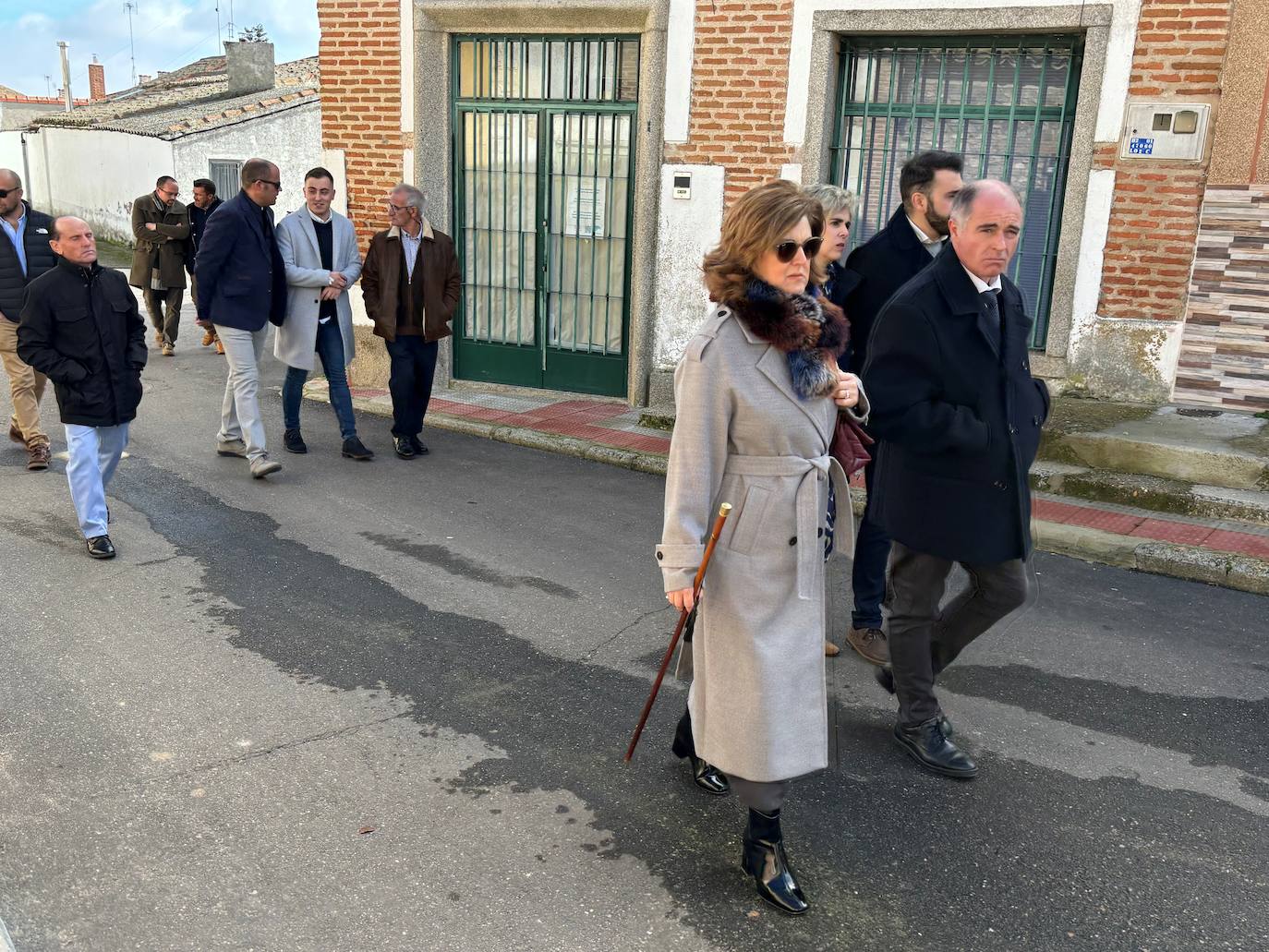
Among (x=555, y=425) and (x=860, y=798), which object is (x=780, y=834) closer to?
(x=860, y=798)

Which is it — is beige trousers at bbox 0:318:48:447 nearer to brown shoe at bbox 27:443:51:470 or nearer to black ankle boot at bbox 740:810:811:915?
brown shoe at bbox 27:443:51:470

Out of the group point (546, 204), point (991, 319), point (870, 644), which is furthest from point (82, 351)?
point (546, 204)

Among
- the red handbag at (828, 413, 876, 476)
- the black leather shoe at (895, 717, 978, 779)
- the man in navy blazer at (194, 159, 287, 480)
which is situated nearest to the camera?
the red handbag at (828, 413, 876, 476)

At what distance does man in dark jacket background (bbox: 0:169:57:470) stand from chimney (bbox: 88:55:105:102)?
57398mm

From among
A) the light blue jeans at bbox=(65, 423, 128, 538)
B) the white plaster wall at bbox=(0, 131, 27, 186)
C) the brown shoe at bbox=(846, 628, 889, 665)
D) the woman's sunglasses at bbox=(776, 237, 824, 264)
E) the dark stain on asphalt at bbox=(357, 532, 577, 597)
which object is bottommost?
the dark stain on asphalt at bbox=(357, 532, 577, 597)

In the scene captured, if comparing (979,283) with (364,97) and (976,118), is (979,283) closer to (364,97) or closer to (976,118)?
(976,118)

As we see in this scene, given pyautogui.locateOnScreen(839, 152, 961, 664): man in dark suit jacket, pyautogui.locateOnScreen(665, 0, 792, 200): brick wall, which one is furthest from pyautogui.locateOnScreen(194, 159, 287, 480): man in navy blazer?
pyautogui.locateOnScreen(839, 152, 961, 664): man in dark suit jacket

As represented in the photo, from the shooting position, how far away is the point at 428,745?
412 cm

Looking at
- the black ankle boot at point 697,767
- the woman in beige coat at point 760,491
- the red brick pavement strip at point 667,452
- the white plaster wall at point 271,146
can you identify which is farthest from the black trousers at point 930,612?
the white plaster wall at point 271,146

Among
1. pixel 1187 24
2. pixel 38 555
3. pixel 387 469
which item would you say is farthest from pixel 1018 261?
pixel 38 555

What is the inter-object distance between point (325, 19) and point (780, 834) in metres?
9.41

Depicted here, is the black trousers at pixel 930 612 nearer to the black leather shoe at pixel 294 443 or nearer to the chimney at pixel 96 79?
the black leather shoe at pixel 294 443

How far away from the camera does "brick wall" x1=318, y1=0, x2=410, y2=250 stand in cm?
1032

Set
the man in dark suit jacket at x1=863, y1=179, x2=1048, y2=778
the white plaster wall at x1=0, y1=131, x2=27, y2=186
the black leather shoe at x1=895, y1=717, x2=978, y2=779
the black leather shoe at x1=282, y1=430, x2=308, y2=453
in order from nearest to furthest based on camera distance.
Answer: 1. the man in dark suit jacket at x1=863, y1=179, x2=1048, y2=778
2. the black leather shoe at x1=895, y1=717, x2=978, y2=779
3. the black leather shoe at x1=282, y1=430, x2=308, y2=453
4. the white plaster wall at x1=0, y1=131, x2=27, y2=186
